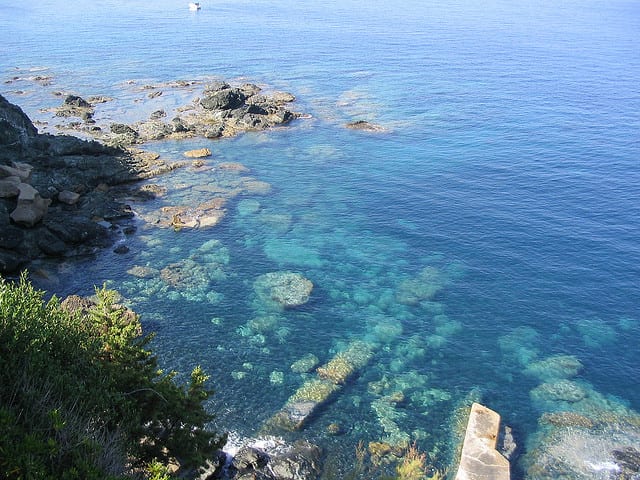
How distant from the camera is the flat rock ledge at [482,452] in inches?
1222

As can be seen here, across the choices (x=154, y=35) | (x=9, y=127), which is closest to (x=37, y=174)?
(x=9, y=127)

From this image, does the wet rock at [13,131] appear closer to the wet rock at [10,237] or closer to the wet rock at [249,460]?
the wet rock at [10,237]

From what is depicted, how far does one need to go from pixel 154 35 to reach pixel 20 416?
16582cm

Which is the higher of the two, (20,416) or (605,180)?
(20,416)

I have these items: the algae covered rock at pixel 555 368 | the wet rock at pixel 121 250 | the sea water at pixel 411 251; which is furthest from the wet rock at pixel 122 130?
the algae covered rock at pixel 555 368

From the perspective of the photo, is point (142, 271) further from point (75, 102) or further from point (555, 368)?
point (75, 102)

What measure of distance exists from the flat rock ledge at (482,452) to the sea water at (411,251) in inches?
61.2

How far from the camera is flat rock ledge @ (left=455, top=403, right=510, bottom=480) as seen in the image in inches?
1222

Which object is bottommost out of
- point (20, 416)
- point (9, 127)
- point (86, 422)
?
point (9, 127)

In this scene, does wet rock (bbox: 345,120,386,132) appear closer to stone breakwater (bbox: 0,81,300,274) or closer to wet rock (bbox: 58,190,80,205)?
stone breakwater (bbox: 0,81,300,274)

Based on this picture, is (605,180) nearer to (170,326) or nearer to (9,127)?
(170,326)

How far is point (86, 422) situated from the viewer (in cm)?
2178

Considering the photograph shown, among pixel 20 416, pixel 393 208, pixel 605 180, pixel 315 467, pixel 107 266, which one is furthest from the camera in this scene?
pixel 605 180

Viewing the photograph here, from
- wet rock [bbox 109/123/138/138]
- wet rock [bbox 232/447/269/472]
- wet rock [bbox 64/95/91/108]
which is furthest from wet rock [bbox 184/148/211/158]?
wet rock [bbox 232/447/269/472]
